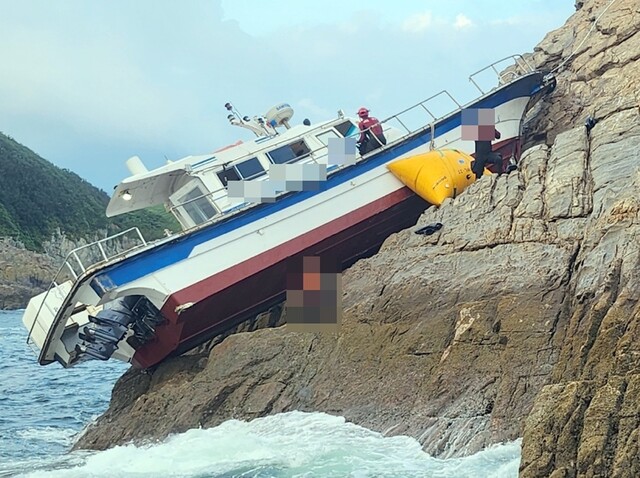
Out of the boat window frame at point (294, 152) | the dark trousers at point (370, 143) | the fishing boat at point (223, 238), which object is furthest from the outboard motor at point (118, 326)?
the dark trousers at point (370, 143)

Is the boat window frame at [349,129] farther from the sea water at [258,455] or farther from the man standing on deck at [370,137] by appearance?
the sea water at [258,455]

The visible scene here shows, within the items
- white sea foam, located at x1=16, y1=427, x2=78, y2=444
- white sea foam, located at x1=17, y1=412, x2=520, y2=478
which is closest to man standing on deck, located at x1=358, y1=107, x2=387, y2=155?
white sea foam, located at x1=17, y1=412, x2=520, y2=478

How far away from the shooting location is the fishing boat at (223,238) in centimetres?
1405

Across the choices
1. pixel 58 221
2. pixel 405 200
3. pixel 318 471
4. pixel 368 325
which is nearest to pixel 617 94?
pixel 405 200

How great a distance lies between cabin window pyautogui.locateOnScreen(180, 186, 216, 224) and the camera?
1550cm

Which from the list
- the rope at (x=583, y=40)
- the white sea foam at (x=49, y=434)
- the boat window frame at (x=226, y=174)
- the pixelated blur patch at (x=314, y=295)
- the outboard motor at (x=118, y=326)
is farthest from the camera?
the rope at (x=583, y=40)

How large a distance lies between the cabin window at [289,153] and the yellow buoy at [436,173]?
6.13 ft

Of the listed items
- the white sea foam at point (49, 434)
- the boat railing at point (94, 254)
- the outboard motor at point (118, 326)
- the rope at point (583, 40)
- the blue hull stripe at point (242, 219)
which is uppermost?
the rope at point (583, 40)

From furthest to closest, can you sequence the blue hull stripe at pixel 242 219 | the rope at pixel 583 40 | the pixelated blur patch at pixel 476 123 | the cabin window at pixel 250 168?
the rope at pixel 583 40
the pixelated blur patch at pixel 476 123
the cabin window at pixel 250 168
the blue hull stripe at pixel 242 219

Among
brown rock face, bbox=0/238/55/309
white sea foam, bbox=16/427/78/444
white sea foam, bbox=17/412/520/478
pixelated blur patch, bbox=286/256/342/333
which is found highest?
brown rock face, bbox=0/238/55/309

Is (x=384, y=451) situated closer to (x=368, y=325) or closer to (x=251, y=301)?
(x=368, y=325)

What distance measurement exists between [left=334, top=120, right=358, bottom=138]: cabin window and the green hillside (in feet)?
200

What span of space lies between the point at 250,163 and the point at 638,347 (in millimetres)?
9468

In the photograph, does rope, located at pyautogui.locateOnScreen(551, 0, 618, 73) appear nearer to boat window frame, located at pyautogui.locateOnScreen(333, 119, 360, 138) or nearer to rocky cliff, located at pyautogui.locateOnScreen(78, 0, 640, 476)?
rocky cliff, located at pyautogui.locateOnScreen(78, 0, 640, 476)
